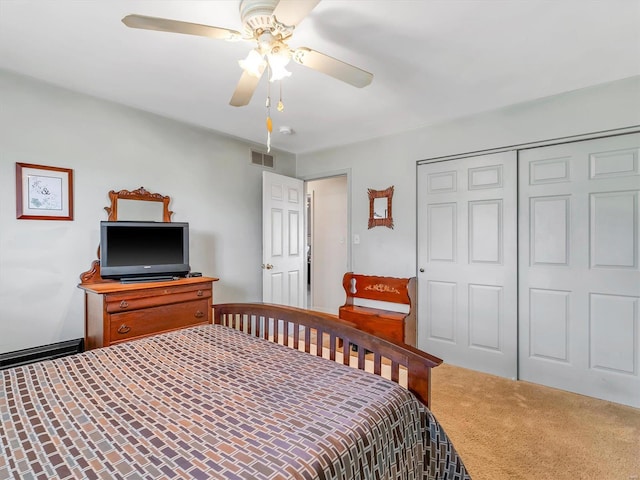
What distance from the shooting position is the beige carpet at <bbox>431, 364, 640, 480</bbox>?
5.57 ft

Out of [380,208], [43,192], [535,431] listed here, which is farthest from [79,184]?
[535,431]

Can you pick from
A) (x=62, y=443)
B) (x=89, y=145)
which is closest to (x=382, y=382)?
(x=62, y=443)

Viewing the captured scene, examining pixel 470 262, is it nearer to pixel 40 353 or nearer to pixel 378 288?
pixel 378 288

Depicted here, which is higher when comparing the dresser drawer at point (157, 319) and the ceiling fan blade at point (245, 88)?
the ceiling fan blade at point (245, 88)

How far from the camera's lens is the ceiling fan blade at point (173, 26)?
1287 mm

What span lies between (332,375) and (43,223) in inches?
98.1

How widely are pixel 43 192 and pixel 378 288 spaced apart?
10.2 feet

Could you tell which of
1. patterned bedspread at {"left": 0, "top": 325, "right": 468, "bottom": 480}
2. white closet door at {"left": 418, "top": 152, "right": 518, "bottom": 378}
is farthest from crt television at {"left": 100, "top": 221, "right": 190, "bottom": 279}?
white closet door at {"left": 418, "top": 152, "right": 518, "bottom": 378}

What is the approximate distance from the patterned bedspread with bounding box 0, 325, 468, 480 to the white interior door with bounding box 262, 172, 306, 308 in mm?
2222

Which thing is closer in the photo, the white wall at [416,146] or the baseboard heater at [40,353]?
the baseboard heater at [40,353]

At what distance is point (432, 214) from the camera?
10.8 feet

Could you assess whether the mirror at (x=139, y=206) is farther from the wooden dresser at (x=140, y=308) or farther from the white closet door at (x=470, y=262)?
the white closet door at (x=470, y=262)

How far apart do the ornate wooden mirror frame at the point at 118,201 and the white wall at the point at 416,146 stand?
1.94 meters

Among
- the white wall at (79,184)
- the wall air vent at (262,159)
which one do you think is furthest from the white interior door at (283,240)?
the white wall at (79,184)
